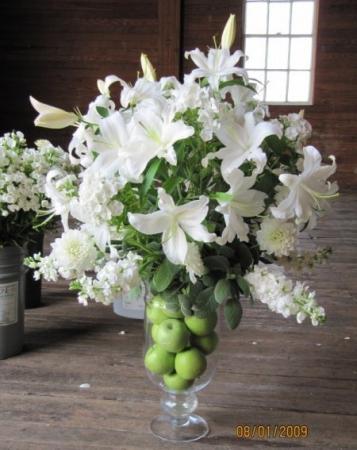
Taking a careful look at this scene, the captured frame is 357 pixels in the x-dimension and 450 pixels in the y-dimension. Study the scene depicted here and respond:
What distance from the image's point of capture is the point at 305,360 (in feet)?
3.82

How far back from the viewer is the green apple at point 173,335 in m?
0.84

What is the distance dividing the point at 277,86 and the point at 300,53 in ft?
1.51

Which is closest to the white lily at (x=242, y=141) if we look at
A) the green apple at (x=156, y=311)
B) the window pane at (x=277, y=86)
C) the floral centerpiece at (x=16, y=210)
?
the green apple at (x=156, y=311)

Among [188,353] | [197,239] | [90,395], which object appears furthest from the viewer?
[90,395]

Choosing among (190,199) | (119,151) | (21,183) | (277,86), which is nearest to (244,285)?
(190,199)

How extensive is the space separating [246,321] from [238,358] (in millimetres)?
215

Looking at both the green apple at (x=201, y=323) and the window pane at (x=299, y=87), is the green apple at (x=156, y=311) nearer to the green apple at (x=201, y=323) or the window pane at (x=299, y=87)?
the green apple at (x=201, y=323)

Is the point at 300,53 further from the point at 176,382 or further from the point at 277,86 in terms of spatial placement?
the point at 176,382

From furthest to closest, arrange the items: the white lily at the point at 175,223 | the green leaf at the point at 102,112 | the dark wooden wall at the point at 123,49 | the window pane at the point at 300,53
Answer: the window pane at the point at 300,53, the dark wooden wall at the point at 123,49, the green leaf at the point at 102,112, the white lily at the point at 175,223

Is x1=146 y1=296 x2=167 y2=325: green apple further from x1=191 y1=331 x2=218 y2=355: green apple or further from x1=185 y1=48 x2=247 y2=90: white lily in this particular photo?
x1=185 y1=48 x2=247 y2=90: white lily

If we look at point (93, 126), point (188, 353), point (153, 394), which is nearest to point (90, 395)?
point (153, 394)

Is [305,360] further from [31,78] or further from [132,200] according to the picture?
[31,78]

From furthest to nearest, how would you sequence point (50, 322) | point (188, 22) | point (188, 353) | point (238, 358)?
point (188, 22) < point (50, 322) < point (238, 358) < point (188, 353)
